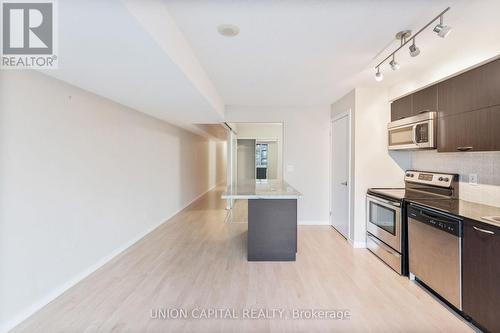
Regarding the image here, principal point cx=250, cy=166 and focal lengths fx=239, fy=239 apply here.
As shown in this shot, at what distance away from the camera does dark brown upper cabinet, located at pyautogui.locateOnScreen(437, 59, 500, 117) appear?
2061mm

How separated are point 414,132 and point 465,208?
40.8 inches

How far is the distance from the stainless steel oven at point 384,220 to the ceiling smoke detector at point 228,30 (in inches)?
100

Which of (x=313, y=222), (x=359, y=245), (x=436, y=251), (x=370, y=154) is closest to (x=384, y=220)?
(x=359, y=245)

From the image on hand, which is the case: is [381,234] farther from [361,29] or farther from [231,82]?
[231,82]

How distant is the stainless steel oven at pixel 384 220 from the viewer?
2828 millimetres

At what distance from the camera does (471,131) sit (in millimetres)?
2271

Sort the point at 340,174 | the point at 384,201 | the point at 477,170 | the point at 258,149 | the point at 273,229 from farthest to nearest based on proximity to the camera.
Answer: the point at 258,149
the point at 340,174
the point at 273,229
the point at 384,201
the point at 477,170

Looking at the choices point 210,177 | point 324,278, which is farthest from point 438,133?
point 210,177

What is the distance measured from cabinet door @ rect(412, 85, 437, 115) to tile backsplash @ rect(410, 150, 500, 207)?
63 cm


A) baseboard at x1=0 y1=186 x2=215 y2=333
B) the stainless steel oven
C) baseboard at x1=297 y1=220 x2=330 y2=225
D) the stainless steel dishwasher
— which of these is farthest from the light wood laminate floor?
baseboard at x1=297 y1=220 x2=330 y2=225

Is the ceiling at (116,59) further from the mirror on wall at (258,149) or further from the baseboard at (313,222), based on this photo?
the mirror on wall at (258,149)

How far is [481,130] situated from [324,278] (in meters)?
2.12

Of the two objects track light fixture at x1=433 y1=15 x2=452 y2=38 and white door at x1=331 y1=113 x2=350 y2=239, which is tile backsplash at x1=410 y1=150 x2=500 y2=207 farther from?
track light fixture at x1=433 y1=15 x2=452 y2=38

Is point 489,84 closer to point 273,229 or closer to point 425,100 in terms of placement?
point 425,100
